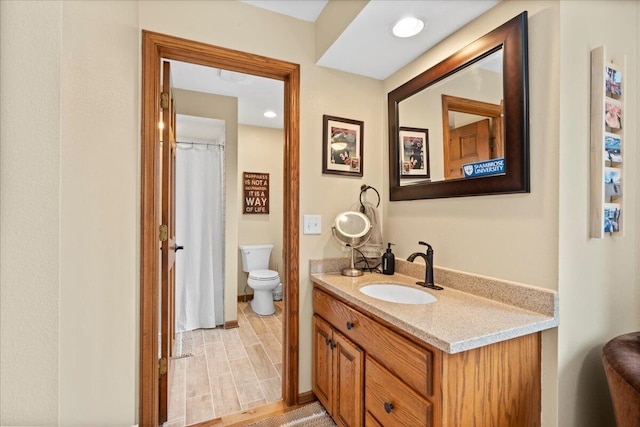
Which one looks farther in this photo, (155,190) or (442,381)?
(155,190)

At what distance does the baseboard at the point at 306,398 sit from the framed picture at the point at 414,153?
151 centimetres

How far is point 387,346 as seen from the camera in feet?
3.76

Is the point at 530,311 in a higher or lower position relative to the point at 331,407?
higher

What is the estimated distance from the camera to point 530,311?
1127mm

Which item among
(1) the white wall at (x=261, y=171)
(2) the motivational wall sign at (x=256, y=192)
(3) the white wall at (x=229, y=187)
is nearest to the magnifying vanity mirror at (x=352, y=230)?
(3) the white wall at (x=229, y=187)

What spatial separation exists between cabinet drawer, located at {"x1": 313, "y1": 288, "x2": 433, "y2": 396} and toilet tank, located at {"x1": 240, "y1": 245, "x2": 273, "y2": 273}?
2267 mm

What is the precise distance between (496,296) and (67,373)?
1549mm

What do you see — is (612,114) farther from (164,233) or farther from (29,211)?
(164,233)

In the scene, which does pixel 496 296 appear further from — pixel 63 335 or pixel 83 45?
pixel 83 45

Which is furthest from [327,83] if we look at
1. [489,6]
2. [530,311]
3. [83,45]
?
[530,311]

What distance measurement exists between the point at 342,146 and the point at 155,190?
1146mm

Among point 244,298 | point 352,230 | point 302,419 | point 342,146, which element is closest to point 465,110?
point 342,146

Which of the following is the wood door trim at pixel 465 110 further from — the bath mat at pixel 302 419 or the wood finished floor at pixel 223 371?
the wood finished floor at pixel 223 371

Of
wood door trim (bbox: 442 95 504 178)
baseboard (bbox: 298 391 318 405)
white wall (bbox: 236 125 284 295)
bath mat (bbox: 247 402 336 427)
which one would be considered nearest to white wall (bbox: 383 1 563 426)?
wood door trim (bbox: 442 95 504 178)
